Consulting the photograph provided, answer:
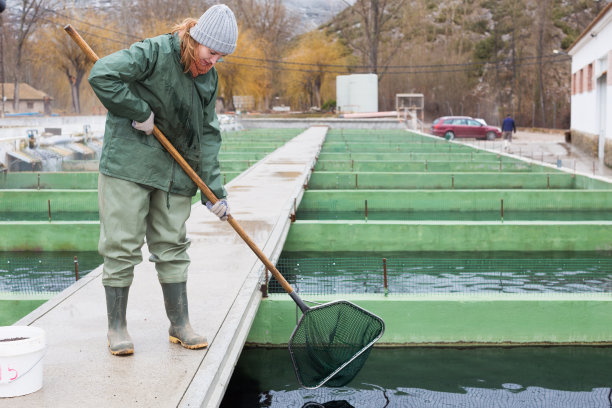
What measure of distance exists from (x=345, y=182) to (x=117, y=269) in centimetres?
1190

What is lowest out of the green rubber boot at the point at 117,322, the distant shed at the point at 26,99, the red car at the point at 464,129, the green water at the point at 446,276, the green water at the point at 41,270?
the green water at the point at 446,276

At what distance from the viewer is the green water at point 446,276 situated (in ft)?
25.3

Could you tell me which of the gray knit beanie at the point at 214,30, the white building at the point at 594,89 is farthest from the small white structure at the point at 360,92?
the gray knit beanie at the point at 214,30

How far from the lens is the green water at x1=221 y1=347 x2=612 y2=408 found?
488 centimetres

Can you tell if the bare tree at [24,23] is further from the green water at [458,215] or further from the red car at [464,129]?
the green water at [458,215]

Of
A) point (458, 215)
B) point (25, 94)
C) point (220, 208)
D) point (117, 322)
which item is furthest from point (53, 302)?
point (25, 94)

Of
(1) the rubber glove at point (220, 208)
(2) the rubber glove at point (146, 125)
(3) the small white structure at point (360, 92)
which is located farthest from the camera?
(3) the small white structure at point (360, 92)

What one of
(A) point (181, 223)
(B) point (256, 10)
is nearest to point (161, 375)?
(A) point (181, 223)

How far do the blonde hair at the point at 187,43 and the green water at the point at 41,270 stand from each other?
429cm

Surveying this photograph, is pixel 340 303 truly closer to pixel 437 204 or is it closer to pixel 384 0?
pixel 437 204

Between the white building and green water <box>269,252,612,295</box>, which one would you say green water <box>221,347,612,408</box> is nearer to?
green water <box>269,252,612,295</box>

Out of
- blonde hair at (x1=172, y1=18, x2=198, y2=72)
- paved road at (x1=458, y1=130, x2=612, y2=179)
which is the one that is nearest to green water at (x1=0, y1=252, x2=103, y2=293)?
blonde hair at (x1=172, y1=18, x2=198, y2=72)

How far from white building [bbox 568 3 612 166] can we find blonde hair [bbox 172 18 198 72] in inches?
752

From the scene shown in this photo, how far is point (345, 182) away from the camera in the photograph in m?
15.4
